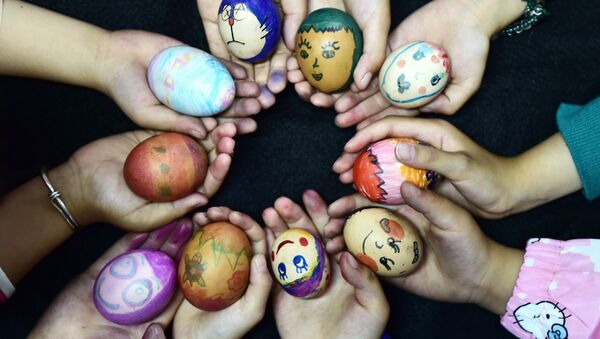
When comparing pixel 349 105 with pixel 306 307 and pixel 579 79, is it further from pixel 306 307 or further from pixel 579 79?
pixel 579 79

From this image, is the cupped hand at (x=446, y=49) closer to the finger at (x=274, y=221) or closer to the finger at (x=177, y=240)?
the finger at (x=274, y=221)

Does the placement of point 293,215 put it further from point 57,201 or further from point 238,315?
point 57,201

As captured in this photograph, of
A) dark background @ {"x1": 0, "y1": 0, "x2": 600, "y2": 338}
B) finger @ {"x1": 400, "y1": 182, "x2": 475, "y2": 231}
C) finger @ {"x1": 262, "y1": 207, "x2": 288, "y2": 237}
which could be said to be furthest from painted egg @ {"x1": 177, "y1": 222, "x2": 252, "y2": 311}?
finger @ {"x1": 400, "y1": 182, "x2": 475, "y2": 231}

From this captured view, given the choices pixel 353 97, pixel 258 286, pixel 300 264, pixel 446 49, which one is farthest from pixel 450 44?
pixel 258 286

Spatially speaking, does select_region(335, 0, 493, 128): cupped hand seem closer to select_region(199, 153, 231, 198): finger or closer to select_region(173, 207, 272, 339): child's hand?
select_region(199, 153, 231, 198): finger

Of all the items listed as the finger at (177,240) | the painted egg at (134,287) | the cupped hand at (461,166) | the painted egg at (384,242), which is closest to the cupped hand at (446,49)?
the cupped hand at (461,166)

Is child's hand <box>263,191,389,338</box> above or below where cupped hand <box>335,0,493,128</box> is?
below
